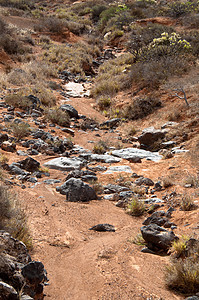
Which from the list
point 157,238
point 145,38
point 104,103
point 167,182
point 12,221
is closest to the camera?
point 12,221

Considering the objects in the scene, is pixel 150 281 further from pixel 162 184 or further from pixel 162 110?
pixel 162 110

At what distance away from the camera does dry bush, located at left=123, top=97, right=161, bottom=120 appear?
10156 mm

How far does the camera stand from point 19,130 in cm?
757

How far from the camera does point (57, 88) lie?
1306 centimetres

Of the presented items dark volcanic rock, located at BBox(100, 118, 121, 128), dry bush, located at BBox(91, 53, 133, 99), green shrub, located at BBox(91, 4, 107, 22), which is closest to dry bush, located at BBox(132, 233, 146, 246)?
dark volcanic rock, located at BBox(100, 118, 121, 128)

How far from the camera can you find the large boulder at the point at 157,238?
3.15 meters

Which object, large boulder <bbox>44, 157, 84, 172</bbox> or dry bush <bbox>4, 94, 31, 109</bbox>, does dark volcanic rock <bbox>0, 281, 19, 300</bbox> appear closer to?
large boulder <bbox>44, 157, 84, 172</bbox>

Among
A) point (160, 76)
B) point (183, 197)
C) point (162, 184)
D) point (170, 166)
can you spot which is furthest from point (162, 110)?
point (183, 197)

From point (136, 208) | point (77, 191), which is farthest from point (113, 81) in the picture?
point (136, 208)

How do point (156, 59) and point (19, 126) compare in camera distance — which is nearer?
point (19, 126)

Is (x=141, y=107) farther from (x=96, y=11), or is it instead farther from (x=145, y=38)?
(x=96, y=11)

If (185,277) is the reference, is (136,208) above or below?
below

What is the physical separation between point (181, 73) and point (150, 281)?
34.1 ft

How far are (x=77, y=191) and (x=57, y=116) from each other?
17.3 feet
